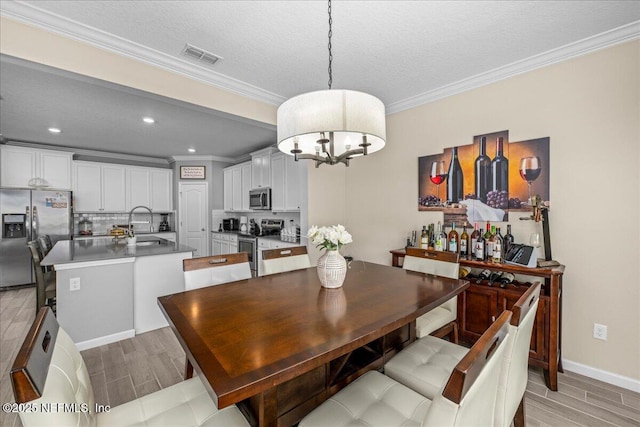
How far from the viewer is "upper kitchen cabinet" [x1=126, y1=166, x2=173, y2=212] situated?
19.5ft

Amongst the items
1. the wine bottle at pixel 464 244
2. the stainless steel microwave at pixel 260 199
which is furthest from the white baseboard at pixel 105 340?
the wine bottle at pixel 464 244

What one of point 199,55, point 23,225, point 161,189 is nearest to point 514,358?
point 199,55

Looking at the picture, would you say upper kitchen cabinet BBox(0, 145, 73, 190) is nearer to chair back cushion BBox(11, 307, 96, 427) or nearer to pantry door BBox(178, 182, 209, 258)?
pantry door BBox(178, 182, 209, 258)

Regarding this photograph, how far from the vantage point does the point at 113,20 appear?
192 cm

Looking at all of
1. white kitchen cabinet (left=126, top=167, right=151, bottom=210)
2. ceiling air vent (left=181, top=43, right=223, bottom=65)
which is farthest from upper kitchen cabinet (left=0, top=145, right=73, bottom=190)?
ceiling air vent (left=181, top=43, right=223, bottom=65)

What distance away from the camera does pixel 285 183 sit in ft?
14.3

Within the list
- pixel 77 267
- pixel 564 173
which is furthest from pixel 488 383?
pixel 77 267

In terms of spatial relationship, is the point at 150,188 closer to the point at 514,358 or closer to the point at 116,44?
the point at 116,44

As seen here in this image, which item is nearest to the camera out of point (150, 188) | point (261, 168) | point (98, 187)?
point (261, 168)

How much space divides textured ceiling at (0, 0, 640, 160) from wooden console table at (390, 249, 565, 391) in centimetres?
178

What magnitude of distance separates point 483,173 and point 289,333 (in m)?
2.51

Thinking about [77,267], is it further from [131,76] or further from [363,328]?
[363,328]

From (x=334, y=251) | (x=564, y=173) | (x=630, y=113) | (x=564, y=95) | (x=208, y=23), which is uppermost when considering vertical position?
(x=208, y=23)

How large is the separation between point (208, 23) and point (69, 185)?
519 centimetres
